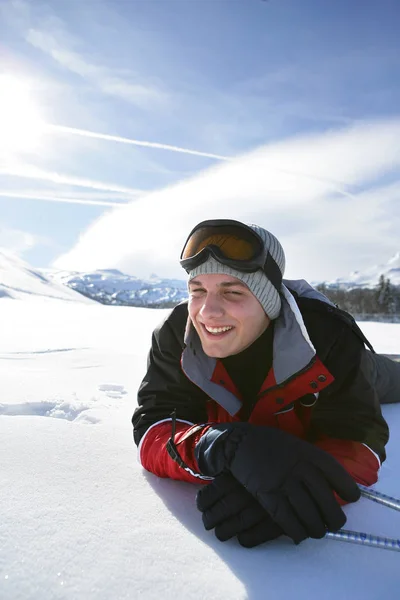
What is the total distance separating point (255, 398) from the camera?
6.14 ft

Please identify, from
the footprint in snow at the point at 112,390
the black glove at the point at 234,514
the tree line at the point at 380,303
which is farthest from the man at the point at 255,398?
the tree line at the point at 380,303

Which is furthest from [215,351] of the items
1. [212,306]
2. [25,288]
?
[25,288]

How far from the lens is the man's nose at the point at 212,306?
5.37 ft

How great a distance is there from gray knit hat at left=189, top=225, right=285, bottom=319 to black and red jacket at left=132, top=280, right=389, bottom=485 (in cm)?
6

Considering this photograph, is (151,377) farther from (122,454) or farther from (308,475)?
(308,475)

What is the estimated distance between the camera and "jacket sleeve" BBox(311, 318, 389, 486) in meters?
1.56

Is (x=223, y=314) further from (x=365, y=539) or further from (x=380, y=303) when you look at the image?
(x=380, y=303)

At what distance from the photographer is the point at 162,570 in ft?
3.52

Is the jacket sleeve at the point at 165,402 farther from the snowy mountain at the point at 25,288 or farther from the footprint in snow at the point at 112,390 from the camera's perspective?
the snowy mountain at the point at 25,288

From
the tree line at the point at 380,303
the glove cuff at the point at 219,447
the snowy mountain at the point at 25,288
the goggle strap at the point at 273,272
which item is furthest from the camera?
the snowy mountain at the point at 25,288

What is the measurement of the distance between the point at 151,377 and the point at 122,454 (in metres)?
0.39

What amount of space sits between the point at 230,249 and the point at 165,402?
0.81 metres

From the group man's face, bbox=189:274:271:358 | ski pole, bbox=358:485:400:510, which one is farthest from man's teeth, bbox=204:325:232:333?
ski pole, bbox=358:485:400:510

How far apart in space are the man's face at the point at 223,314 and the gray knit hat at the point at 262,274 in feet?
0.07
